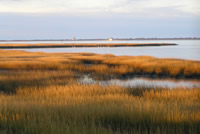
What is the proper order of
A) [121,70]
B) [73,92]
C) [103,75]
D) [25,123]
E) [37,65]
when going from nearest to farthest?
[25,123] → [73,92] → [103,75] → [121,70] → [37,65]

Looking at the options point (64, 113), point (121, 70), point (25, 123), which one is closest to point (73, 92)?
point (64, 113)

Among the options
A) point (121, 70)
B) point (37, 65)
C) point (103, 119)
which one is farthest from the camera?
point (37, 65)

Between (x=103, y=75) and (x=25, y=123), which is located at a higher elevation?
(x=25, y=123)

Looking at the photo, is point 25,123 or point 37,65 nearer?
point 25,123

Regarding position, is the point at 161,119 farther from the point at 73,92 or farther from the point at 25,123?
the point at 73,92

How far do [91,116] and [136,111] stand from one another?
1.38m

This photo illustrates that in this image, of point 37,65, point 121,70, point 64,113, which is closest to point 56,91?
point 64,113

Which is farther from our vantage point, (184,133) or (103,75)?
(103,75)

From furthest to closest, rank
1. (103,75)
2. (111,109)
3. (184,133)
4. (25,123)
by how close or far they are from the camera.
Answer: (103,75)
(111,109)
(25,123)
(184,133)

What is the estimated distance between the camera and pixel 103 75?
21938 mm

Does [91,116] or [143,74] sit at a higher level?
[91,116]

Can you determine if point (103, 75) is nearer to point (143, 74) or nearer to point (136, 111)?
point (143, 74)

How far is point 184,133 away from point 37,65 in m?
20.9

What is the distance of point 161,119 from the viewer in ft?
25.4
